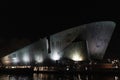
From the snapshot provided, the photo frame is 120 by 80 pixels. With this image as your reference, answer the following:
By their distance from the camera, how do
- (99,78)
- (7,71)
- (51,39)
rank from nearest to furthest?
(99,78) → (7,71) → (51,39)

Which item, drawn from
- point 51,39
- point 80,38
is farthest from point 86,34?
point 51,39

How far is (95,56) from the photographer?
6109 centimetres

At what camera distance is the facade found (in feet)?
194

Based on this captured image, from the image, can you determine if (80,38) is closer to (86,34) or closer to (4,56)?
(86,34)

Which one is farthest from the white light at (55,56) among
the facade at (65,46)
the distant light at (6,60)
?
the distant light at (6,60)

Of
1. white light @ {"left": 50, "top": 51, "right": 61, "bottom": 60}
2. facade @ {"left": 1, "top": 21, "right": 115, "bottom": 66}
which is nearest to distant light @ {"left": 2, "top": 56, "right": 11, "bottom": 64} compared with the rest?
facade @ {"left": 1, "top": 21, "right": 115, "bottom": 66}

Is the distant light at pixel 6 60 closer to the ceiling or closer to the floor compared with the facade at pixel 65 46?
closer to the floor

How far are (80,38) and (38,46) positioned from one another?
7.09 metres

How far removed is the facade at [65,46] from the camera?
59.1 metres

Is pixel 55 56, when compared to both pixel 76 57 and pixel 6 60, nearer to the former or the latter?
pixel 76 57

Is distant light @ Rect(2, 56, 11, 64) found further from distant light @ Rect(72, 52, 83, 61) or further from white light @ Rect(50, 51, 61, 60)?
distant light @ Rect(72, 52, 83, 61)

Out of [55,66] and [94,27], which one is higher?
[94,27]

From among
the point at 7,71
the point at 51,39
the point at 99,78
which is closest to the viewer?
the point at 99,78

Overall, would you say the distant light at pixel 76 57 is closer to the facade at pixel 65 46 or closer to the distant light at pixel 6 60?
the facade at pixel 65 46
